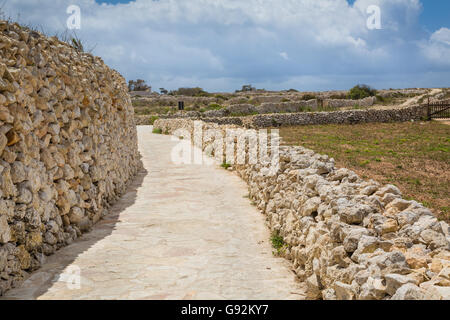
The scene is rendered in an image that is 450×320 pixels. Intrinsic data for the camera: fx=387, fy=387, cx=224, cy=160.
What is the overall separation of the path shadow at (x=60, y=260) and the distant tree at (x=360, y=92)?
50.9 meters

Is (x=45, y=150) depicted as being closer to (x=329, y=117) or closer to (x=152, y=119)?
(x=329, y=117)

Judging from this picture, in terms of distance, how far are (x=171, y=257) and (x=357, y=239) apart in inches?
114

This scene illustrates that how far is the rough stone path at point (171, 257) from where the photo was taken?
454 centimetres

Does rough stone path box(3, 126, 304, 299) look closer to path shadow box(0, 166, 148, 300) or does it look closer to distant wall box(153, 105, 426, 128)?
path shadow box(0, 166, 148, 300)

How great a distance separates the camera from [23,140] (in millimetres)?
4996

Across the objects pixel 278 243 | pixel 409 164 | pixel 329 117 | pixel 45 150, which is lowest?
pixel 278 243

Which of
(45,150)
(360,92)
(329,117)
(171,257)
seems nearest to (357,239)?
(171,257)

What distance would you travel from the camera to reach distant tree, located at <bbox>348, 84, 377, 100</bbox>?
54375 mm

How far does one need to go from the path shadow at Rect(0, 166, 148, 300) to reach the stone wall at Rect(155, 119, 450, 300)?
3.06 m

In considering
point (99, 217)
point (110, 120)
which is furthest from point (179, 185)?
point (99, 217)

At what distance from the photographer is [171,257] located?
5711mm

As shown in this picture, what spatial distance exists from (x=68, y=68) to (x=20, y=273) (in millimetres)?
3772

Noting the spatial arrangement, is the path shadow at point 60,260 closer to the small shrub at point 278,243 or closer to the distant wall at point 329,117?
the small shrub at point 278,243

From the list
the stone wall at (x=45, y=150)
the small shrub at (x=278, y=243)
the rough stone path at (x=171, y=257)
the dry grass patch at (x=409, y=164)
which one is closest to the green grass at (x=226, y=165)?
the dry grass patch at (x=409, y=164)
